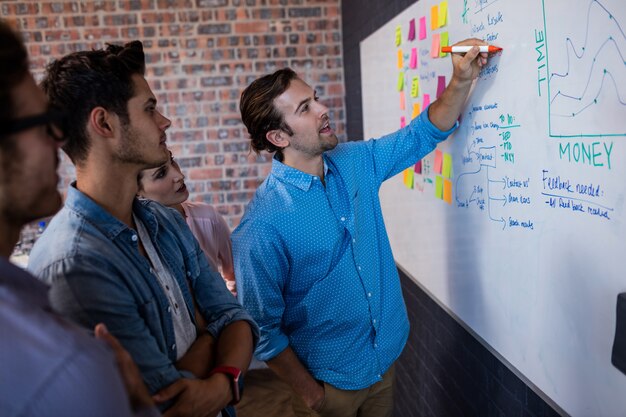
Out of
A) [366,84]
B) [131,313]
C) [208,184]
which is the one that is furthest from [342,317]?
[208,184]

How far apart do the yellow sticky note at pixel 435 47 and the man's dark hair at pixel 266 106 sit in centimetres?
48

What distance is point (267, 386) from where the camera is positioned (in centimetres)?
338

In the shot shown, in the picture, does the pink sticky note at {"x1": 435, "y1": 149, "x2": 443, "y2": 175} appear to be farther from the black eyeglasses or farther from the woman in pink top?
the black eyeglasses

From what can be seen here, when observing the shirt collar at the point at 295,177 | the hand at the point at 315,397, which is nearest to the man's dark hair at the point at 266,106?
the shirt collar at the point at 295,177

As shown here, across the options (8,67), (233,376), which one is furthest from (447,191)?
(8,67)

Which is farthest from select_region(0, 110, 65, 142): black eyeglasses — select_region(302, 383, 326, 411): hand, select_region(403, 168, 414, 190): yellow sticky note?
select_region(403, 168, 414, 190): yellow sticky note

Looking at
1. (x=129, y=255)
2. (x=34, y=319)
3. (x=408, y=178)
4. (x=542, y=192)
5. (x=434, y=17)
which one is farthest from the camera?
(x=408, y=178)

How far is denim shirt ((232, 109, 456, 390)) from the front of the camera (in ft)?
5.22

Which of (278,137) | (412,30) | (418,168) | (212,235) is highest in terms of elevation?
(412,30)

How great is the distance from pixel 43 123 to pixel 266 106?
3.67ft

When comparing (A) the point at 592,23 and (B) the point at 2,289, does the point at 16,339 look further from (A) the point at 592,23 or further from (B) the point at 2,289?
(A) the point at 592,23

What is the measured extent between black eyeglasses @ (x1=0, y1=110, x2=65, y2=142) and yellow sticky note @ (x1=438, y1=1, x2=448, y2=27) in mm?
1299

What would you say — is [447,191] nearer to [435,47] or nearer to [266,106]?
[435,47]

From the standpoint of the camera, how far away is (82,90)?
3.34 feet
